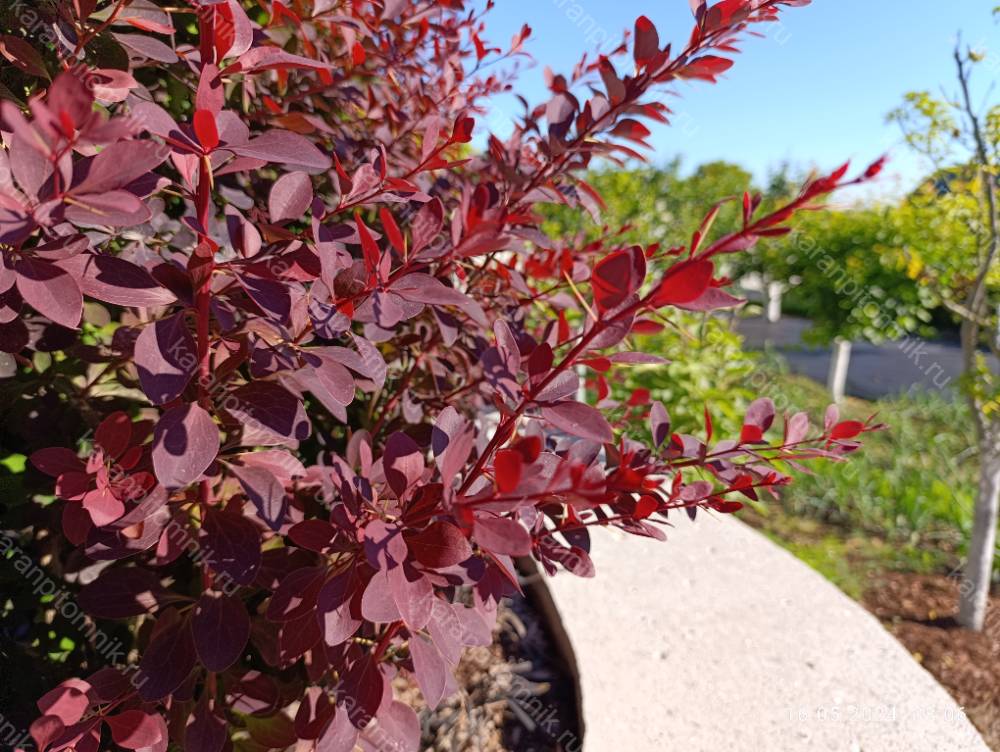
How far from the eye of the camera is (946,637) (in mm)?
2738

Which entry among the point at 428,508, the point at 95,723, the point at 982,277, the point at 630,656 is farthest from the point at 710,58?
the point at 982,277

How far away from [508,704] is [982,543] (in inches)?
95.1

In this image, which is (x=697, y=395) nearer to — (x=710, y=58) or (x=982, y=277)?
(x=982, y=277)

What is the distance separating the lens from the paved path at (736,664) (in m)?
1.57

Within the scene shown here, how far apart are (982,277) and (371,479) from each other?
2959 millimetres

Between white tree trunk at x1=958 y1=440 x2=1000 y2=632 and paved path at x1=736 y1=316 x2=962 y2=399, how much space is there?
5153 millimetres

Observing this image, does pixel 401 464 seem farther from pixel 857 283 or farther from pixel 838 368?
pixel 838 368

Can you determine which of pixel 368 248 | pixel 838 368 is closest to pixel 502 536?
pixel 368 248

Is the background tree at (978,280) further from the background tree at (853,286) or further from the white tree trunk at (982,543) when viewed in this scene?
the background tree at (853,286)

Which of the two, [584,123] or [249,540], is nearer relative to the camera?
[249,540]

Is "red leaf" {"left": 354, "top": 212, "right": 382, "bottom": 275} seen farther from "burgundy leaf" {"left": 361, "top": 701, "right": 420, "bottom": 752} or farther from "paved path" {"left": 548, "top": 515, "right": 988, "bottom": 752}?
"paved path" {"left": 548, "top": 515, "right": 988, "bottom": 752}

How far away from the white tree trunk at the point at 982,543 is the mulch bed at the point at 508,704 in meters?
2.12

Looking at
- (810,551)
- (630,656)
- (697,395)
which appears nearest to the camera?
(630,656)

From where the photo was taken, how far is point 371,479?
2.93 feet
